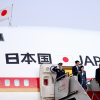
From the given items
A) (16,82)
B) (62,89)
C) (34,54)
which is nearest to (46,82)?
(16,82)

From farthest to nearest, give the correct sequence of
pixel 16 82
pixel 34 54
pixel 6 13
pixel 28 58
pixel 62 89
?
pixel 6 13
pixel 34 54
pixel 28 58
pixel 16 82
pixel 62 89

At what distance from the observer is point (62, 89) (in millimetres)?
9422

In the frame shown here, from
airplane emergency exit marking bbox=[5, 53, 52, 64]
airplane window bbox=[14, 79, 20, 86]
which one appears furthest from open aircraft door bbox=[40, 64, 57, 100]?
airplane window bbox=[14, 79, 20, 86]

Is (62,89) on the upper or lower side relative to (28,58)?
lower

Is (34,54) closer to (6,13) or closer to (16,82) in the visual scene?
(16,82)

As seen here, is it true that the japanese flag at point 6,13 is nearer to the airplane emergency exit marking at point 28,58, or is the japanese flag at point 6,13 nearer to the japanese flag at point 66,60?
the airplane emergency exit marking at point 28,58

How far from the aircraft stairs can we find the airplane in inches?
12.4

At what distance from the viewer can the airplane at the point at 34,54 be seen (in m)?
10.9

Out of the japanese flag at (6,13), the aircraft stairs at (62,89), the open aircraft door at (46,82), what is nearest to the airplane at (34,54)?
the open aircraft door at (46,82)

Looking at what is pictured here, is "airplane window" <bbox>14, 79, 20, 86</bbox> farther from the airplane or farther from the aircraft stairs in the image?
the aircraft stairs

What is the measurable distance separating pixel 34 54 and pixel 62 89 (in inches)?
133

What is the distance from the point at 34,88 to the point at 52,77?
1225 mm

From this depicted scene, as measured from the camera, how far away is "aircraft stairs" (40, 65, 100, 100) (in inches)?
327

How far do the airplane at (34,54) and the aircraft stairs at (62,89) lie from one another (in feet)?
1.03
